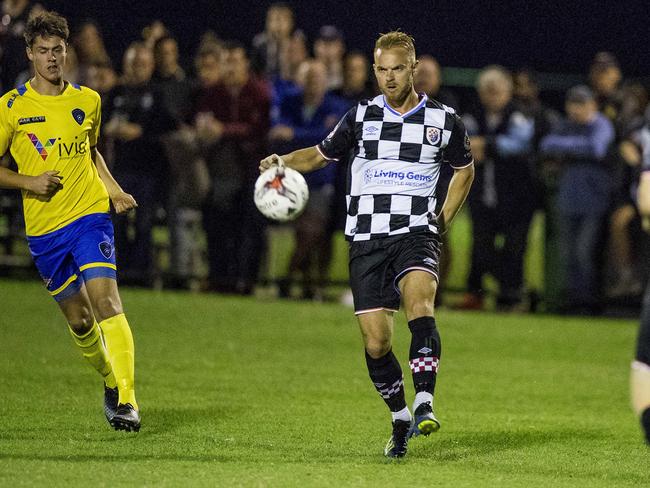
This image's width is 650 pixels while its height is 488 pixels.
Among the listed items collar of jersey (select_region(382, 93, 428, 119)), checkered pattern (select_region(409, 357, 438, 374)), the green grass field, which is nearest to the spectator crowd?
the green grass field

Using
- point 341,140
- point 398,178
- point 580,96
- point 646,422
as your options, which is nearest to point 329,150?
point 341,140

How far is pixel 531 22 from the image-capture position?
25688 mm

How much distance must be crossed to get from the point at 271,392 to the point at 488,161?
5954 millimetres

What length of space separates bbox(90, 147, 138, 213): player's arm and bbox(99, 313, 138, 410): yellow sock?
2.18 feet

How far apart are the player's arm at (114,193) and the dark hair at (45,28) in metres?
0.76

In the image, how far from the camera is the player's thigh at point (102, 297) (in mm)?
7469

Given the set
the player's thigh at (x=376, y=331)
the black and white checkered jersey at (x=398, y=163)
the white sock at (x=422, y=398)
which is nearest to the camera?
the white sock at (x=422, y=398)

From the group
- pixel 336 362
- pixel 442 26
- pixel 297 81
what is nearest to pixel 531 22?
pixel 442 26

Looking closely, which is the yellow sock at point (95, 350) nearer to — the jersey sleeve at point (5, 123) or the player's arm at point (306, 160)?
the jersey sleeve at point (5, 123)

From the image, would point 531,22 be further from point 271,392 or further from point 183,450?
point 183,450

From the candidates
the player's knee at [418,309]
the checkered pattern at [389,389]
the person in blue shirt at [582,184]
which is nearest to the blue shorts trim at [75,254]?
the checkered pattern at [389,389]

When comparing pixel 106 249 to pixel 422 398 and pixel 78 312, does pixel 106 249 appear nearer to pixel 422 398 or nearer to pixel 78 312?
pixel 78 312

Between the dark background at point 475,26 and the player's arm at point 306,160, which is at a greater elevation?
the dark background at point 475,26

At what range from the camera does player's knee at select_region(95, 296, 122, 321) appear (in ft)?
24.5
